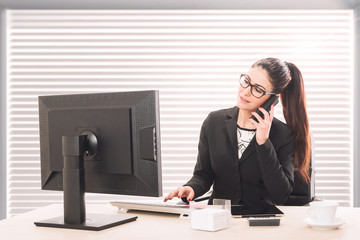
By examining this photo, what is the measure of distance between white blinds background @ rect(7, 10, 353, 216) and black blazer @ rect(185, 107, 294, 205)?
1271 mm

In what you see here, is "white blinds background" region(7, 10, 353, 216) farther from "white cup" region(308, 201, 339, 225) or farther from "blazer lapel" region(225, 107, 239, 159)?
"white cup" region(308, 201, 339, 225)

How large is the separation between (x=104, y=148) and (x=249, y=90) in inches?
40.5

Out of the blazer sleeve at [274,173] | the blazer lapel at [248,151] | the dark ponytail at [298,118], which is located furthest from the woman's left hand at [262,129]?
the dark ponytail at [298,118]

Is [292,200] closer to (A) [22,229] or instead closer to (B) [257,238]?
(B) [257,238]

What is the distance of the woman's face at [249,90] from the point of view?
2.53m

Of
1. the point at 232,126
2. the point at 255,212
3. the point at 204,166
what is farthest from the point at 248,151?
the point at 255,212

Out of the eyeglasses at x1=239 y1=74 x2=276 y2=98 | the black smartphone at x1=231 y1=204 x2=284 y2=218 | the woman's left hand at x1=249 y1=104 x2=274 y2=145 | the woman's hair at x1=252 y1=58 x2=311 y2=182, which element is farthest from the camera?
the woman's hair at x1=252 y1=58 x2=311 y2=182

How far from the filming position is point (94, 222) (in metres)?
1.82

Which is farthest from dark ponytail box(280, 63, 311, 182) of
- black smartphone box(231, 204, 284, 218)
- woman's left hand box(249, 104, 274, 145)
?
black smartphone box(231, 204, 284, 218)

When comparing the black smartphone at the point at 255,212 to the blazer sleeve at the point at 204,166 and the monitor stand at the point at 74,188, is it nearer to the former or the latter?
the monitor stand at the point at 74,188

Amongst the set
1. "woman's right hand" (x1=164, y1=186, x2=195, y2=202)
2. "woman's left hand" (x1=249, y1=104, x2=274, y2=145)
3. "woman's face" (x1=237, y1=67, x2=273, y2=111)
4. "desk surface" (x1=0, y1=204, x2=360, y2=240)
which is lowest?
"desk surface" (x1=0, y1=204, x2=360, y2=240)

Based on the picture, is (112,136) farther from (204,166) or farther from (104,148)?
(204,166)

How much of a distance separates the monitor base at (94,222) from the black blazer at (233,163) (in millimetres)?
669

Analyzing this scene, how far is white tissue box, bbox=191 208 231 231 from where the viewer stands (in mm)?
1676
